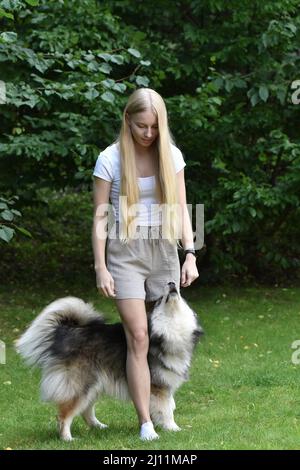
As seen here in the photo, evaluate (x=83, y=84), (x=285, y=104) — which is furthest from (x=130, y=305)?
(x=285, y=104)

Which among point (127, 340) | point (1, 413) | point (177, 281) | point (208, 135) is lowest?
point (1, 413)

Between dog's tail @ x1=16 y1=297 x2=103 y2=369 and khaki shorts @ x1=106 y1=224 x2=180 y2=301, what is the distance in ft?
1.51

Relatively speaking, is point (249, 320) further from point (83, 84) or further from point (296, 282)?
point (83, 84)

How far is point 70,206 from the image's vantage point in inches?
577

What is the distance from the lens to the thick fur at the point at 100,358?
5070 mm

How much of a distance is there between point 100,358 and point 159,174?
1.21 metres

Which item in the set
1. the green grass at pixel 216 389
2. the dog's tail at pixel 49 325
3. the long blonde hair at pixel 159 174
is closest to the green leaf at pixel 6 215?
the green grass at pixel 216 389

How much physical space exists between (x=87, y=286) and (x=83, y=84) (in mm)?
3754

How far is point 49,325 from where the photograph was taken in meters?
5.29

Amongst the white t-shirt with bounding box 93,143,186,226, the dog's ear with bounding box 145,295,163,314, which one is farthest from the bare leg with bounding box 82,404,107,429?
the white t-shirt with bounding box 93,143,186,226

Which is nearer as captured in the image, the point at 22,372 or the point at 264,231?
the point at 22,372

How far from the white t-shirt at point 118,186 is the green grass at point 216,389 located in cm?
134

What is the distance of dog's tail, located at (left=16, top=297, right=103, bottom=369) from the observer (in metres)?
5.24

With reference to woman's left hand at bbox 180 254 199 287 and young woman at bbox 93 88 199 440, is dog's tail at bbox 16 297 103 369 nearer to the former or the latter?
young woman at bbox 93 88 199 440
